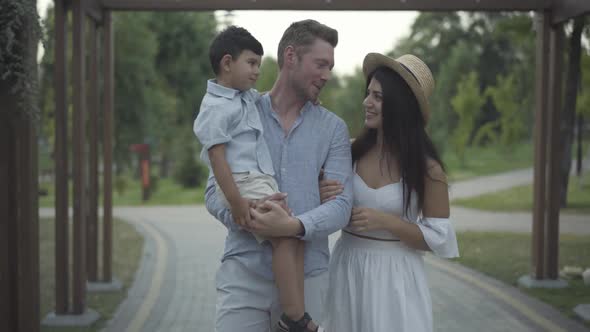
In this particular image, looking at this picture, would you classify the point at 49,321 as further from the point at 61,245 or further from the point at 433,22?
the point at 433,22

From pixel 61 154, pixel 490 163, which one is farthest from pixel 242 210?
pixel 490 163

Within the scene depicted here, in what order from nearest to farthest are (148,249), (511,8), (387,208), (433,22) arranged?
(387,208)
(511,8)
(148,249)
(433,22)

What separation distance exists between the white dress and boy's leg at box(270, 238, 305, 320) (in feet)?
1.72

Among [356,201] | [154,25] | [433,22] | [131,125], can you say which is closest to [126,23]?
[131,125]

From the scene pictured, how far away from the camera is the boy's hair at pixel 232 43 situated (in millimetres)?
2988

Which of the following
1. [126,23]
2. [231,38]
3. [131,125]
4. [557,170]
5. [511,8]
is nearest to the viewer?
[231,38]

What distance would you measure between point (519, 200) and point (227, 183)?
17.1 m

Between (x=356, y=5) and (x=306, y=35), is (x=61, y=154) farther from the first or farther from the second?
(x=306, y=35)

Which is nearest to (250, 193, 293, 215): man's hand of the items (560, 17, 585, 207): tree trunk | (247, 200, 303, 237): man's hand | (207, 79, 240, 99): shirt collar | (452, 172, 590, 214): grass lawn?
(247, 200, 303, 237): man's hand

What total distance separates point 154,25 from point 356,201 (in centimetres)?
3001

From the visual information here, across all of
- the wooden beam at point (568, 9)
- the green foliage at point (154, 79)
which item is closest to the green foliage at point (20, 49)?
the wooden beam at point (568, 9)

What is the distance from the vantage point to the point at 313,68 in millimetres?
2975

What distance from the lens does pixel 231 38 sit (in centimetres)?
299

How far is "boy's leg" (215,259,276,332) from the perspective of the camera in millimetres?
2988
